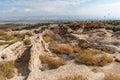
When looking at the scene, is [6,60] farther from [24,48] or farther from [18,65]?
[24,48]

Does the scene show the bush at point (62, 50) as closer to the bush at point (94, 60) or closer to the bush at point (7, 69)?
the bush at point (94, 60)

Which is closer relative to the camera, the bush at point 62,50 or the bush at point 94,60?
the bush at point 94,60

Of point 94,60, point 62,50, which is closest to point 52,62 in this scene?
point 94,60

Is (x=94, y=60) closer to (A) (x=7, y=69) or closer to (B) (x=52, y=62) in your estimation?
(B) (x=52, y=62)

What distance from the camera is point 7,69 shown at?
52.8ft

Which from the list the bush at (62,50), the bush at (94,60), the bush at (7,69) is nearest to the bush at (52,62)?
the bush at (94,60)

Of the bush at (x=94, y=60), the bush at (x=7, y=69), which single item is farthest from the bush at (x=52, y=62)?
A: the bush at (x=7, y=69)

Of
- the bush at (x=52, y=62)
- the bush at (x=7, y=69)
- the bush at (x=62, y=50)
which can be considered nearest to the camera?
the bush at (x=7, y=69)

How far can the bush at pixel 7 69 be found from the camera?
15.4 meters

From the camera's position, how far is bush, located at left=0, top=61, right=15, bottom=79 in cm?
1540

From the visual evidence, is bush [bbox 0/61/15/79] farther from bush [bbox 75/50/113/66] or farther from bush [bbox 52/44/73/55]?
bush [bbox 52/44/73/55]

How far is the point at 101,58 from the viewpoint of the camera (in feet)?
58.7

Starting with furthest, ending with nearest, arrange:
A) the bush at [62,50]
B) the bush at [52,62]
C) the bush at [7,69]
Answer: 1. the bush at [62,50]
2. the bush at [52,62]
3. the bush at [7,69]

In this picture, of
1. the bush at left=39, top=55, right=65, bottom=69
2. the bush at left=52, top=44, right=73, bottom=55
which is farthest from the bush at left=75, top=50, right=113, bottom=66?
the bush at left=52, top=44, right=73, bottom=55
